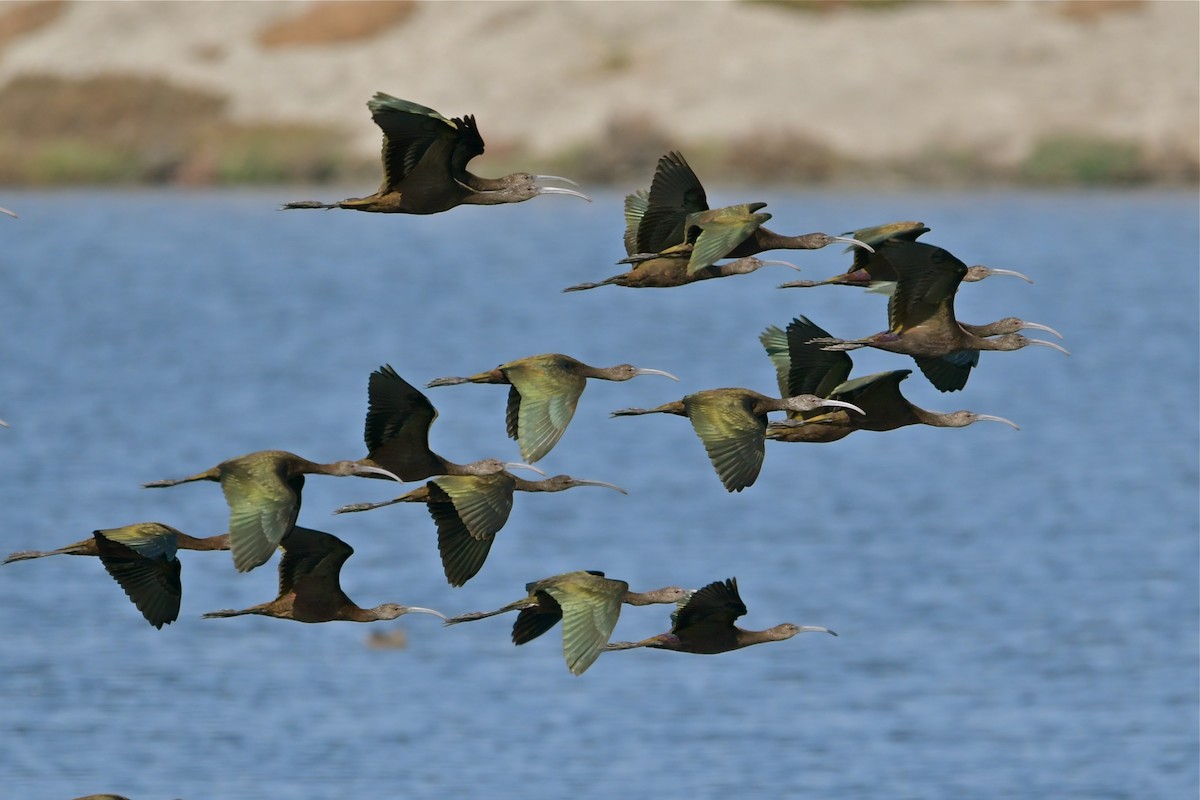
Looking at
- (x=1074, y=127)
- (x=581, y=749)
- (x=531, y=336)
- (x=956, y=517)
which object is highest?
(x=1074, y=127)

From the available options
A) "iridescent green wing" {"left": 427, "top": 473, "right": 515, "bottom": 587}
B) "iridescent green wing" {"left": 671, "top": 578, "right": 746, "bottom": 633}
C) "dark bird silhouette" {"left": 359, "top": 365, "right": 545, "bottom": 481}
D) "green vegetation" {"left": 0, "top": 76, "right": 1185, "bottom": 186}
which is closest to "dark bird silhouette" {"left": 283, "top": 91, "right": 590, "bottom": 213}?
"dark bird silhouette" {"left": 359, "top": 365, "right": 545, "bottom": 481}

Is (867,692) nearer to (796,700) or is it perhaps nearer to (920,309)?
(796,700)

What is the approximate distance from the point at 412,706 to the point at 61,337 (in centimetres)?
3743

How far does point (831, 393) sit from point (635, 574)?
65.7 ft

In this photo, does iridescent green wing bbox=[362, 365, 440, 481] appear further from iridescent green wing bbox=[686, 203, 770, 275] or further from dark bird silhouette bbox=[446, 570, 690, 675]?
iridescent green wing bbox=[686, 203, 770, 275]

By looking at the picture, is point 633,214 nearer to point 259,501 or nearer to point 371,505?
point 371,505

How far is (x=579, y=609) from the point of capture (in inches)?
558

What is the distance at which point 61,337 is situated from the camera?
66.7 meters

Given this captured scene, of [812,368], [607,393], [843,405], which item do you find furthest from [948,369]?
[607,393]

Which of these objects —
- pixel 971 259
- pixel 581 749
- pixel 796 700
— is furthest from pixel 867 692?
pixel 971 259

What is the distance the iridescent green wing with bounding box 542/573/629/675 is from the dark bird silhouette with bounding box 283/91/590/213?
2.48 meters

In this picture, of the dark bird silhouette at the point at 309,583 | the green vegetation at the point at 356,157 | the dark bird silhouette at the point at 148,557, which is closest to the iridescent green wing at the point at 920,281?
the dark bird silhouette at the point at 309,583

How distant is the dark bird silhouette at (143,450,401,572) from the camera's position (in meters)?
13.4

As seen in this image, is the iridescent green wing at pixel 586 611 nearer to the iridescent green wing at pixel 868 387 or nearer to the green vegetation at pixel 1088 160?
the iridescent green wing at pixel 868 387
